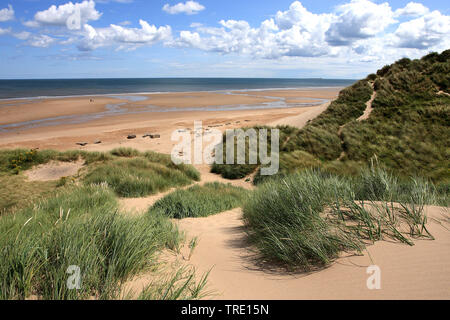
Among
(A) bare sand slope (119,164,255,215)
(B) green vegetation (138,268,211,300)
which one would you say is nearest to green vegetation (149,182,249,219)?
(A) bare sand slope (119,164,255,215)

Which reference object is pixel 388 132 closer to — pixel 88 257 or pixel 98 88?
pixel 88 257

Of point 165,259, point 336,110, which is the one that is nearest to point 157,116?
point 336,110

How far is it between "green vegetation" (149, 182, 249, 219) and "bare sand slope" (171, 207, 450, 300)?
9.28ft

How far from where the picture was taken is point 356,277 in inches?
109

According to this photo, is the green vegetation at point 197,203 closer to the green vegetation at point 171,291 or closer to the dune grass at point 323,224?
the dune grass at point 323,224

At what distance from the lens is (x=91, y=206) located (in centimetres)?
562

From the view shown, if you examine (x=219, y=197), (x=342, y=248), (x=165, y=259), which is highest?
(x=342, y=248)

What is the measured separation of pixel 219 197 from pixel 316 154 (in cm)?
604

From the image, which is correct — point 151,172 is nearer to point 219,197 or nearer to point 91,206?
point 219,197

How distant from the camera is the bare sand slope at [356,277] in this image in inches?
98.6

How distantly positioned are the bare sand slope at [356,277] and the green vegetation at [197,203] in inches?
111

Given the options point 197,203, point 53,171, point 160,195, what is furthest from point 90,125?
point 197,203

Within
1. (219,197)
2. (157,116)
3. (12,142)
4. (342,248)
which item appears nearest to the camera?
(342,248)

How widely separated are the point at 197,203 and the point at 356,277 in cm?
449
